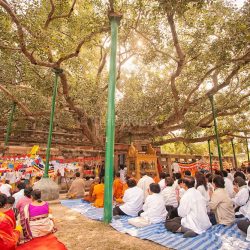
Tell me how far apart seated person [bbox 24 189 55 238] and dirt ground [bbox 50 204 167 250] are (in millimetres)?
612

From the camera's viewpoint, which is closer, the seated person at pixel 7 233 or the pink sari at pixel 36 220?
the seated person at pixel 7 233

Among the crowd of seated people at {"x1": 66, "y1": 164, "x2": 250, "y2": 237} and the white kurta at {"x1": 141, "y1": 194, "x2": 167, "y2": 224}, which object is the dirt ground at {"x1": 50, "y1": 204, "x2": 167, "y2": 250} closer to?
the crowd of seated people at {"x1": 66, "y1": 164, "x2": 250, "y2": 237}

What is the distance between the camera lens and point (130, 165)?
498 inches

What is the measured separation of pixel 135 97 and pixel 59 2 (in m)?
6.78

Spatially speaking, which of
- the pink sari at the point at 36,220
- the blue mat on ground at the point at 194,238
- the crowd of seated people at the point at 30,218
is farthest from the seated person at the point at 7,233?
the blue mat on ground at the point at 194,238

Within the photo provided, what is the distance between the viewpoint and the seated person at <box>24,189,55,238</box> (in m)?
4.10

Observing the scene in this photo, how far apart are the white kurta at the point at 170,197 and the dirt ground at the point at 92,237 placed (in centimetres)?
203

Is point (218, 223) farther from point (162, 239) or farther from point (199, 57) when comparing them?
point (199, 57)

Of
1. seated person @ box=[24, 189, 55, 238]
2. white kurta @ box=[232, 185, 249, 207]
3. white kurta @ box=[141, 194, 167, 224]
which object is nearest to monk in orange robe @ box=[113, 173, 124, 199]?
white kurta @ box=[141, 194, 167, 224]

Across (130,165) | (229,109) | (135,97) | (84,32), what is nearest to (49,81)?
(84,32)

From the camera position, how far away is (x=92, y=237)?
4.85 m

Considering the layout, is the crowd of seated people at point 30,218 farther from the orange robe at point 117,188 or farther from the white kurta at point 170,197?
the orange robe at point 117,188

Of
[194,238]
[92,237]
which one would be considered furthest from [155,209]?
[92,237]

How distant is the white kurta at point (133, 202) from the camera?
685 centimetres
